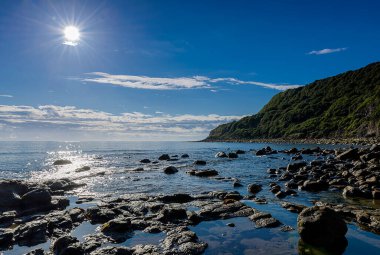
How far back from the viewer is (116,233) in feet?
58.9

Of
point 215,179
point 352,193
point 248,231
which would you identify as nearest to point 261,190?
point 352,193

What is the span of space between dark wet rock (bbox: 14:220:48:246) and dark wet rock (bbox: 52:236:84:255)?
212cm

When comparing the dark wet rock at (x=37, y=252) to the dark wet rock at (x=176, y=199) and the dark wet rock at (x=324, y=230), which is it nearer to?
the dark wet rock at (x=176, y=199)

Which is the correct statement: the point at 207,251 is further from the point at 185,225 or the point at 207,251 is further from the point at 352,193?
the point at 352,193

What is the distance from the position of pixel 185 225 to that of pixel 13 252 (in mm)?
9344

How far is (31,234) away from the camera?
58.5ft

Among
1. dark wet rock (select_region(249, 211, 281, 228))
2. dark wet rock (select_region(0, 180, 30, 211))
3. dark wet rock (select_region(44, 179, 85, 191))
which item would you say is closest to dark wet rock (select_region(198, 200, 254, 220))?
dark wet rock (select_region(249, 211, 281, 228))

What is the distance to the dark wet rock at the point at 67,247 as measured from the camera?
1481cm

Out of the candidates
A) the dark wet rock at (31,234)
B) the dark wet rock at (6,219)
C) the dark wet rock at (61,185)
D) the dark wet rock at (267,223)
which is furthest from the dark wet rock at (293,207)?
the dark wet rock at (61,185)

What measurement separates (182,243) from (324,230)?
706 cm

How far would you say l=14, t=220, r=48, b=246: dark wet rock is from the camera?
1723 cm

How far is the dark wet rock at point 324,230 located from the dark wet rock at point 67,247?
439 inches

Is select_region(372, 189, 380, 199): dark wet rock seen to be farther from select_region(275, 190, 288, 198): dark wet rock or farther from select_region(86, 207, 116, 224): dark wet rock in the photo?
select_region(86, 207, 116, 224): dark wet rock

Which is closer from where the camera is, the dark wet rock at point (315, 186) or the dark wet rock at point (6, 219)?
the dark wet rock at point (6, 219)
